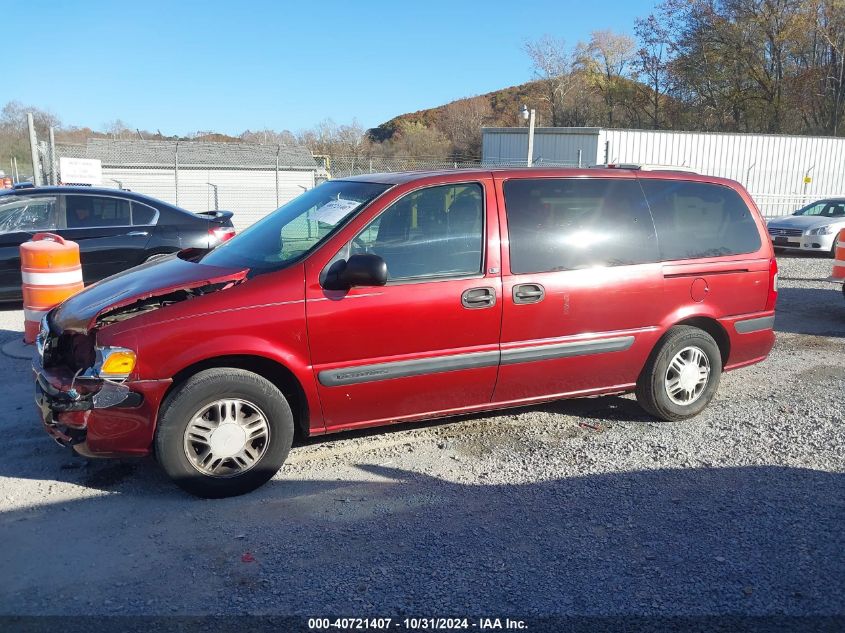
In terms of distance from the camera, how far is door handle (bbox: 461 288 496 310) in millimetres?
4430

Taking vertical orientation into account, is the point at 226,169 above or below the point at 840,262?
above

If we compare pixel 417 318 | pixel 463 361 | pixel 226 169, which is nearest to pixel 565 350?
pixel 463 361

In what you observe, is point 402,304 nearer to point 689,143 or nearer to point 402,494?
point 402,494

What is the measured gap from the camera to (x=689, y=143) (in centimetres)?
2541

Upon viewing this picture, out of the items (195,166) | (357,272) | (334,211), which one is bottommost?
(357,272)

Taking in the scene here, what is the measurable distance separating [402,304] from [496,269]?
69 cm

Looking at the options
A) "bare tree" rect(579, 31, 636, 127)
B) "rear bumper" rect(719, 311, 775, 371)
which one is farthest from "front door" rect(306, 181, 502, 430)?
"bare tree" rect(579, 31, 636, 127)

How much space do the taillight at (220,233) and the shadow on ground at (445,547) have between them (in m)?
5.26

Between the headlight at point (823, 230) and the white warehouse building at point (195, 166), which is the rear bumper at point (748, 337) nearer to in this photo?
the headlight at point (823, 230)

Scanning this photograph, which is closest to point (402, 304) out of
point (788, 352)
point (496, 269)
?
point (496, 269)

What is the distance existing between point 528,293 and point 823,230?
45.6 ft

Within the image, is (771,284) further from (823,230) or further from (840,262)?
(823,230)

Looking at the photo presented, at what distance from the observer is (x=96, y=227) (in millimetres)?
Answer: 8859

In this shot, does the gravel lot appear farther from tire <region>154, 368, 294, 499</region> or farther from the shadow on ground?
tire <region>154, 368, 294, 499</region>
